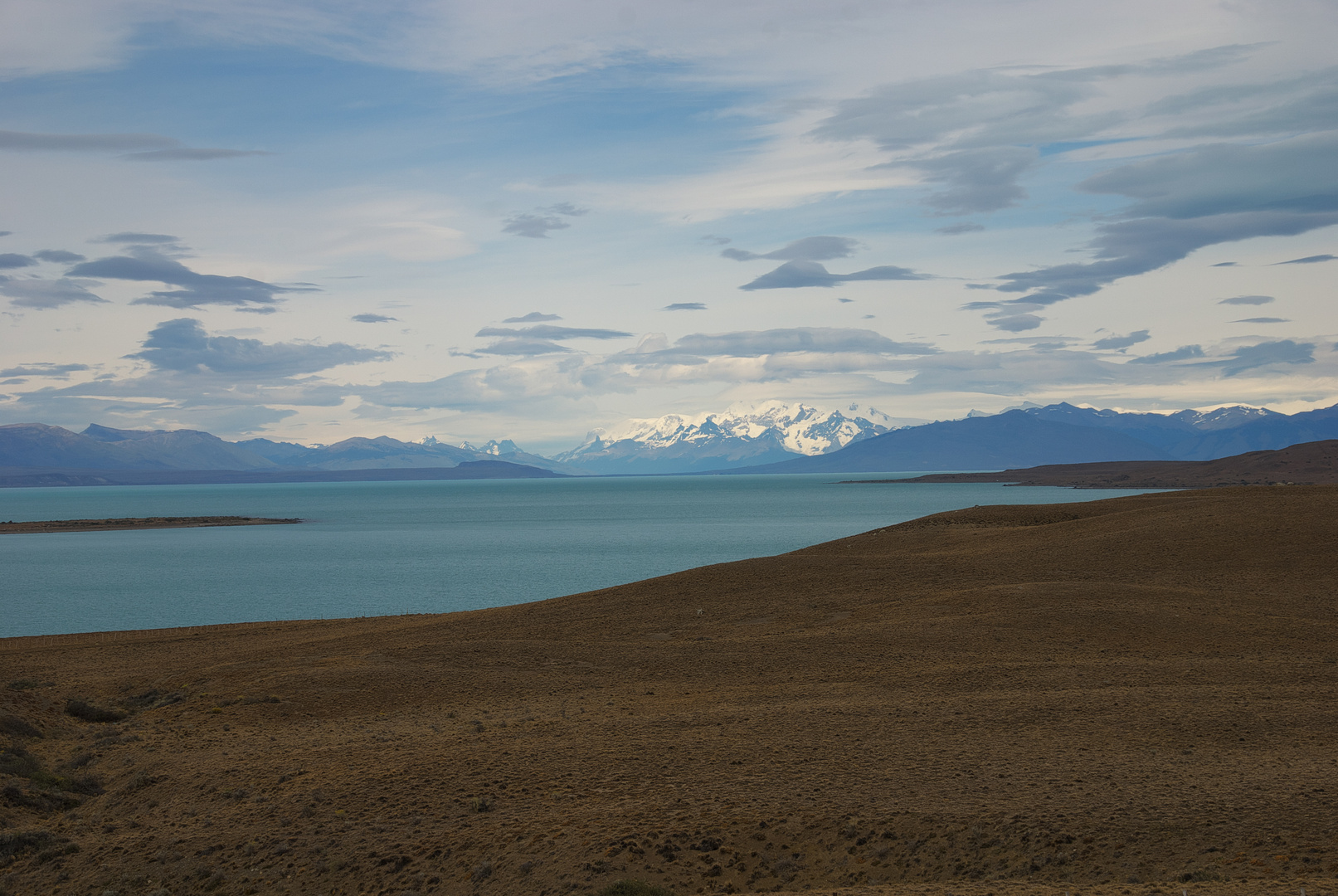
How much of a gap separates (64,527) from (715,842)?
137 metres

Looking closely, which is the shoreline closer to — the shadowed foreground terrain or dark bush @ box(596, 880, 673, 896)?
the shadowed foreground terrain

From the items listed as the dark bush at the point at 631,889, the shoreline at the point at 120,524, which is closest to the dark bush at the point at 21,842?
the dark bush at the point at 631,889

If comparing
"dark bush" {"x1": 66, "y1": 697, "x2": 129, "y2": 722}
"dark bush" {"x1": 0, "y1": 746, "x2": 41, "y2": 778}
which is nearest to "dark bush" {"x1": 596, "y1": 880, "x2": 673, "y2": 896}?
"dark bush" {"x1": 0, "y1": 746, "x2": 41, "y2": 778}

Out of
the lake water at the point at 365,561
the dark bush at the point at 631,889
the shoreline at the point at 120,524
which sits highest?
the dark bush at the point at 631,889

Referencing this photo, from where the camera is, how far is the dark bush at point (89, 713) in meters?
21.1

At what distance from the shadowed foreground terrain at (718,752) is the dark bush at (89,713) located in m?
0.09

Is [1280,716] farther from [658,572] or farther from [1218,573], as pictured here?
[658,572]

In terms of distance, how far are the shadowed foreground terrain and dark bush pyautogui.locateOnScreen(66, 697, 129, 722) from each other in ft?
0.31

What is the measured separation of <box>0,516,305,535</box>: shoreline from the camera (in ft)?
395

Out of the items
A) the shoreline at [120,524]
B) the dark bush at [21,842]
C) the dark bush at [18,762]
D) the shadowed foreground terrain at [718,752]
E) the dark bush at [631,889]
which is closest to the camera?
the dark bush at [631,889]

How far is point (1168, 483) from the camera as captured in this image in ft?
655

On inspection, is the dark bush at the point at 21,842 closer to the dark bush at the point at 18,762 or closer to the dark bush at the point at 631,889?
the dark bush at the point at 18,762

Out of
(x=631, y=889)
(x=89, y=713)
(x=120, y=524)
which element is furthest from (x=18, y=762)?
(x=120, y=524)

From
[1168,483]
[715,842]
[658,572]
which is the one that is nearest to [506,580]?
[658,572]
